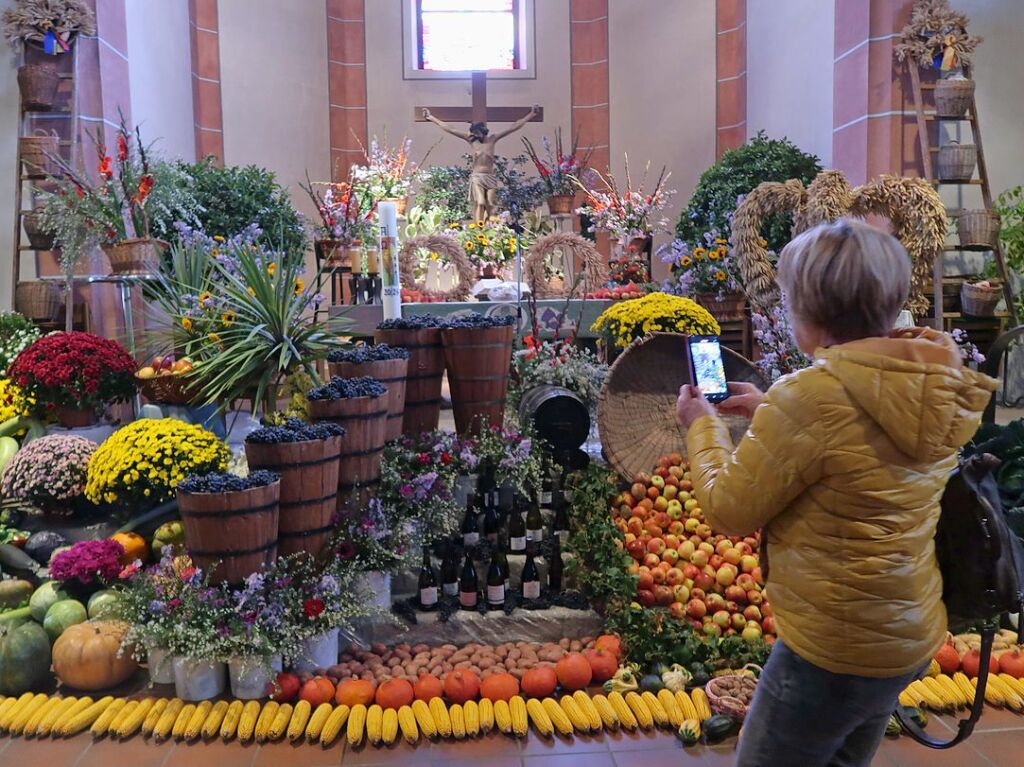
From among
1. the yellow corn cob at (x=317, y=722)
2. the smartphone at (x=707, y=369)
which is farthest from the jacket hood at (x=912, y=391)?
the yellow corn cob at (x=317, y=722)

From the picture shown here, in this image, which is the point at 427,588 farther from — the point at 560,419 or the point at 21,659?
the point at 21,659

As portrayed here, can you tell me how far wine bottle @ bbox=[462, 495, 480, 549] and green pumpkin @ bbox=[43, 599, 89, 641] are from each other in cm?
140

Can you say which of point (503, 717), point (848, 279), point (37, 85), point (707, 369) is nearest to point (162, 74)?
point (37, 85)

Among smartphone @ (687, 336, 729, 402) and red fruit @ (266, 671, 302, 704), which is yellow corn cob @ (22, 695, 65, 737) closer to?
red fruit @ (266, 671, 302, 704)

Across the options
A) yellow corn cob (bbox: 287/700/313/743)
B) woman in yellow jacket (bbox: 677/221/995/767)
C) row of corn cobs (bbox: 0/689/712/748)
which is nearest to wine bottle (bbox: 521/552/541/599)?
row of corn cobs (bbox: 0/689/712/748)

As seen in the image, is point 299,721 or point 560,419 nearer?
point 299,721

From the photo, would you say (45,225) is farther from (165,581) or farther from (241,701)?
(241,701)

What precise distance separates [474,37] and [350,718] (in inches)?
360

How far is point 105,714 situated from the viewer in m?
2.72

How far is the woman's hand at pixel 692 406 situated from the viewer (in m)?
1.59

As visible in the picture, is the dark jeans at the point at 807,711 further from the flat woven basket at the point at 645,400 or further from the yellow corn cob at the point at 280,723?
the flat woven basket at the point at 645,400

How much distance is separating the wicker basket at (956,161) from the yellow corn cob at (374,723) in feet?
18.2

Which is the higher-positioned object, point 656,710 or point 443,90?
point 443,90

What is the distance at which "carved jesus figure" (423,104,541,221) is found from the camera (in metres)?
7.75
